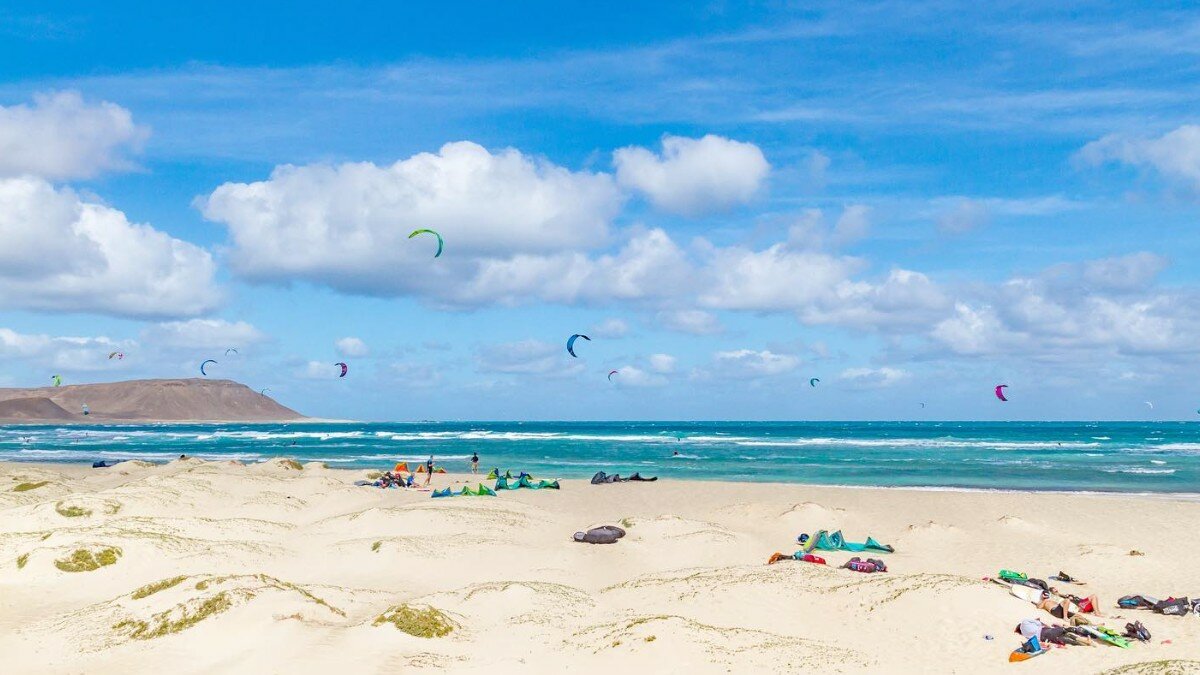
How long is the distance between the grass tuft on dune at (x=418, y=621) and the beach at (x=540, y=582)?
0.13 feet

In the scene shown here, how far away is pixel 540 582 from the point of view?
17453 millimetres

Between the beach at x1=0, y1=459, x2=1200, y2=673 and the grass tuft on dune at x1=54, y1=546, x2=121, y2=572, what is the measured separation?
40 millimetres

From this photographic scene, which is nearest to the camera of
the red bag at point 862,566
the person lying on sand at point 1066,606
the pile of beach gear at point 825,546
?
the person lying on sand at point 1066,606

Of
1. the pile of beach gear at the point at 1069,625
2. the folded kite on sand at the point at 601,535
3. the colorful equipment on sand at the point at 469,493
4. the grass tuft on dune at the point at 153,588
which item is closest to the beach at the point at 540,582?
the grass tuft on dune at the point at 153,588

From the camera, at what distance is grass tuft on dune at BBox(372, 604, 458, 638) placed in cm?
1347

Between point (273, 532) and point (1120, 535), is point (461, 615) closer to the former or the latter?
point (273, 532)

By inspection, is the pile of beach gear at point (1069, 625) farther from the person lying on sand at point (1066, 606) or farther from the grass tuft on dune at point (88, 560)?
the grass tuft on dune at point (88, 560)

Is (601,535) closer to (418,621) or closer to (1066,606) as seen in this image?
(418,621)

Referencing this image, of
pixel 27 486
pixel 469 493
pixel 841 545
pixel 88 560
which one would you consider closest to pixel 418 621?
pixel 88 560

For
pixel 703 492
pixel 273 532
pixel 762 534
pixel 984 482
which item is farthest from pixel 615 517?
pixel 984 482

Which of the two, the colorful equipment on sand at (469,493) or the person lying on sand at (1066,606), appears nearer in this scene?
the person lying on sand at (1066,606)

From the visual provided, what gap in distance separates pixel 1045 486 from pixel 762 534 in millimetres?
22760

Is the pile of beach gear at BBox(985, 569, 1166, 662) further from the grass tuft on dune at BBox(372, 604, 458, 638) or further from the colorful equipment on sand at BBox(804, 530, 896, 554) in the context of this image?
the grass tuft on dune at BBox(372, 604, 458, 638)

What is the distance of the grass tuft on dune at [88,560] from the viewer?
18.0m
